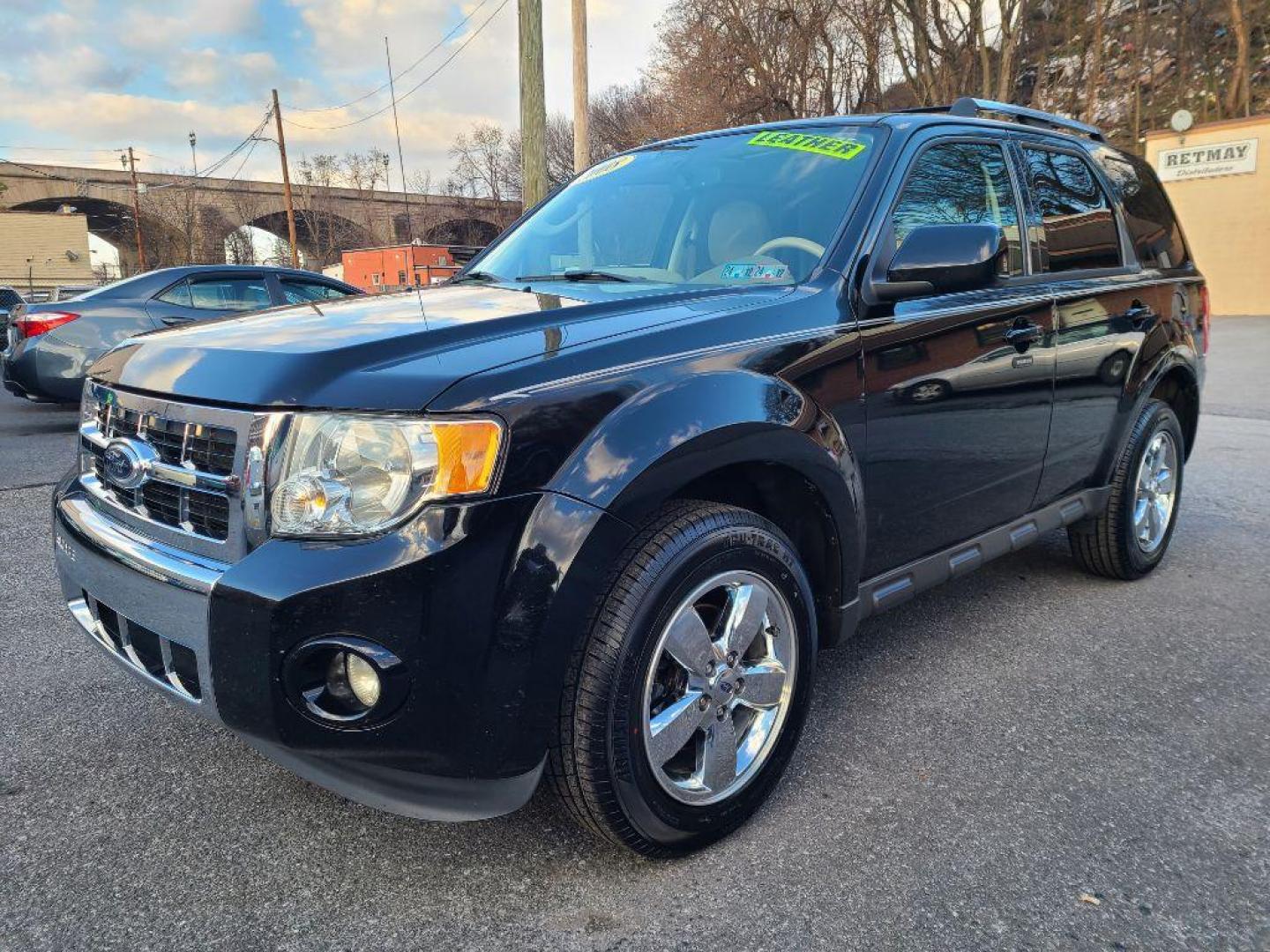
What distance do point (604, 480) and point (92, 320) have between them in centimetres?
817

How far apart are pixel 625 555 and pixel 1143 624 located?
2.67m

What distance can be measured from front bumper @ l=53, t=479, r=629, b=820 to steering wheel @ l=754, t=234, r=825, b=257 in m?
1.22

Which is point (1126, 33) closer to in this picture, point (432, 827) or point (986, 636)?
point (986, 636)

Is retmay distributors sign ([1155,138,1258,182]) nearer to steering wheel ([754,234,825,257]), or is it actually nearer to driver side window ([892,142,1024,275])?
driver side window ([892,142,1024,275])

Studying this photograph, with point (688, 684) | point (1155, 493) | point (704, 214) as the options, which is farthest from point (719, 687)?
point (1155, 493)

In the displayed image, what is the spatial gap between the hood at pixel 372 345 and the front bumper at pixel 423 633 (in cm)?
29

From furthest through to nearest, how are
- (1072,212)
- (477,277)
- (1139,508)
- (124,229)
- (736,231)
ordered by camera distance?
(124,229)
(1139,508)
(1072,212)
(477,277)
(736,231)

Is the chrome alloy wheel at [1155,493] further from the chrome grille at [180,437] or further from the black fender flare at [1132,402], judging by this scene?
the chrome grille at [180,437]

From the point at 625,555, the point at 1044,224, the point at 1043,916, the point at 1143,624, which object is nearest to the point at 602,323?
the point at 625,555

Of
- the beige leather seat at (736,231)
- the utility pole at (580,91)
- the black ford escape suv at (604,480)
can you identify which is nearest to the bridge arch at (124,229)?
the utility pole at (580,91)

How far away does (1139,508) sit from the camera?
158 inches

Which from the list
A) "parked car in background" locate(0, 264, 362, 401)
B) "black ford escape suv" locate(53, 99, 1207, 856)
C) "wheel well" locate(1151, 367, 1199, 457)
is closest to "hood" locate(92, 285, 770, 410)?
"black ford escape suv" locate(53, 99, 1207, 856)

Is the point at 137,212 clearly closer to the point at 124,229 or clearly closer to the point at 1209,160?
the point at 124,229

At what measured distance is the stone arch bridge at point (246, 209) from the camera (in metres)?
53.4
